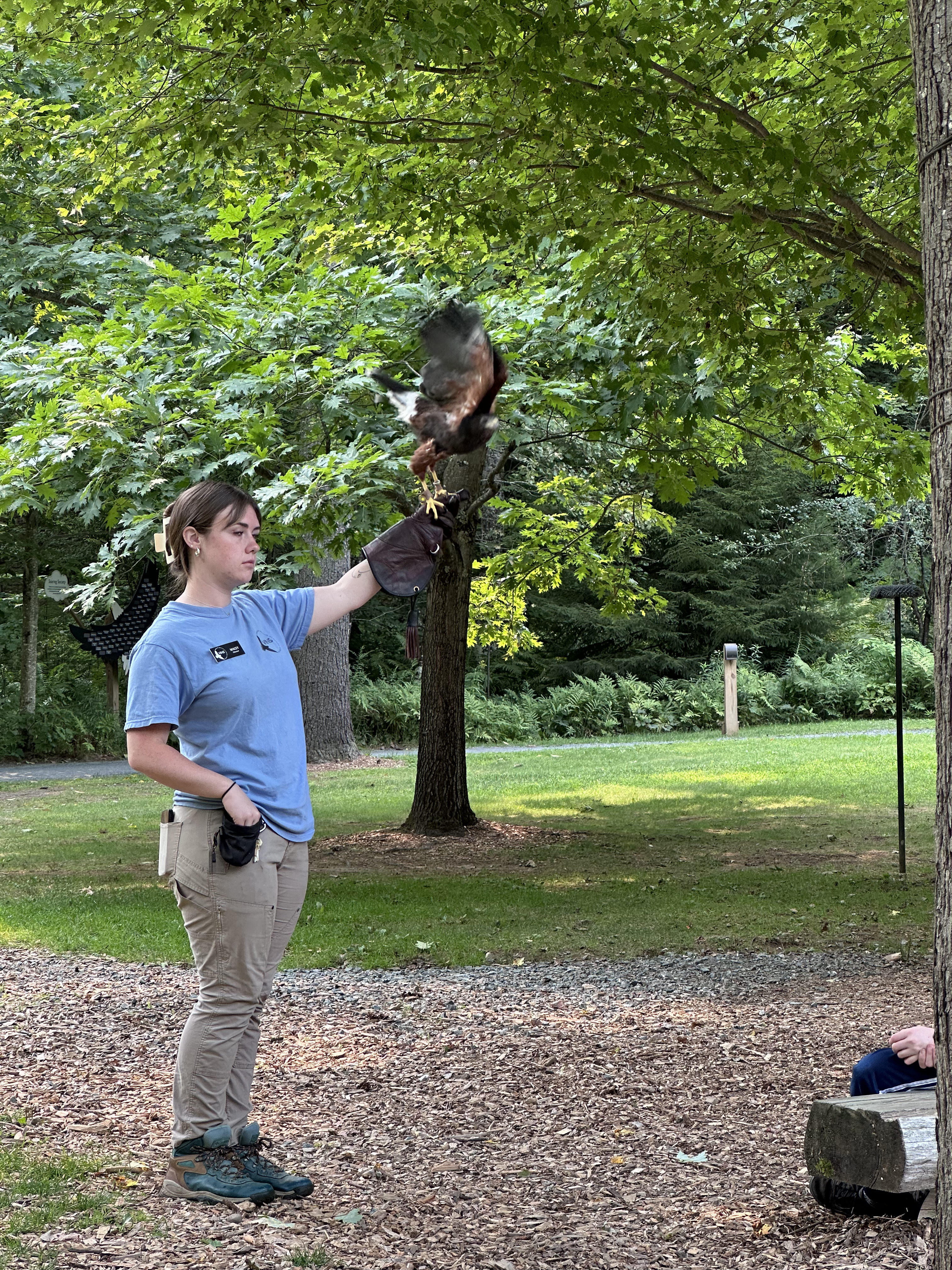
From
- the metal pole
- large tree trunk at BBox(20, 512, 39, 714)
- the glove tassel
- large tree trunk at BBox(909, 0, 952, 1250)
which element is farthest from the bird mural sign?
large tree trunk at BBox(20, 512, 39, 714)

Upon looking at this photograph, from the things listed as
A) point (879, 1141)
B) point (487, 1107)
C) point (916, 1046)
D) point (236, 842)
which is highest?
point (236, 842)

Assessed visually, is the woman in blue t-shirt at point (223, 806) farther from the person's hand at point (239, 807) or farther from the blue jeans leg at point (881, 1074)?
the blue jeans leg at point (881, 1074)

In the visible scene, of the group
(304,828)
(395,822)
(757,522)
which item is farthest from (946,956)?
(757,522)

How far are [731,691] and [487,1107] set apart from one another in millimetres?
21265

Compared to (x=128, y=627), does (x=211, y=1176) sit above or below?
below

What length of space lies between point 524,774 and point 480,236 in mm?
12138

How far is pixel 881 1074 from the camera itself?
397 centimetres

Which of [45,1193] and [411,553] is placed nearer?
[45,1193]

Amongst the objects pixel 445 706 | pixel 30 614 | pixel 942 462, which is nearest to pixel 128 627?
pixel 942 462

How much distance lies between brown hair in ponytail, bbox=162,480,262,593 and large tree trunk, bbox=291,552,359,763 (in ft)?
48.0

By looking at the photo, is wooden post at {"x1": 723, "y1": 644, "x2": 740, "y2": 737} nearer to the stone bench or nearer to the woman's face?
the stone bench

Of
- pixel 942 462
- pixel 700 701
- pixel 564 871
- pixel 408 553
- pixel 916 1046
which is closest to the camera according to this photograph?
pixel 942 462

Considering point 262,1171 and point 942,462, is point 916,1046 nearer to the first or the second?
point 942,462

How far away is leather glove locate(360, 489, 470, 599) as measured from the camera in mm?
4305
